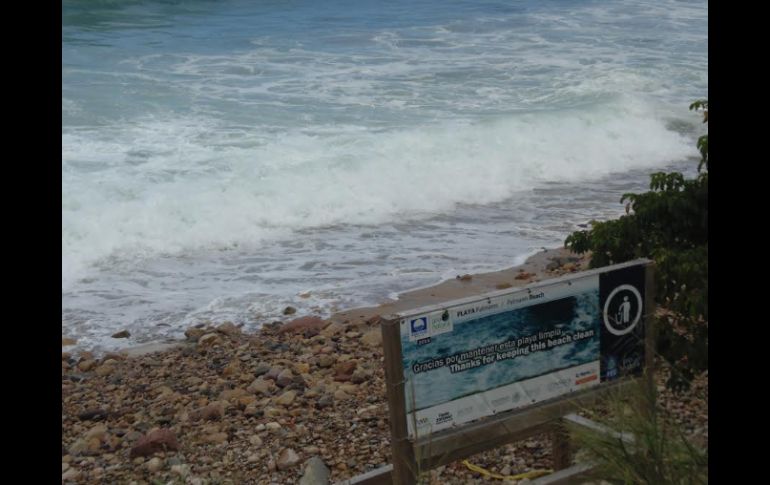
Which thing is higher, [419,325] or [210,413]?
[419,325]

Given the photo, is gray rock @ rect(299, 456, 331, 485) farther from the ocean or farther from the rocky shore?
the ocean

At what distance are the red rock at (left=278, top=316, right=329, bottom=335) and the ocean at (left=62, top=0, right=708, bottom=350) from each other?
52 centimetres

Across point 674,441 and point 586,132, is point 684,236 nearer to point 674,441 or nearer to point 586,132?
point 674,441

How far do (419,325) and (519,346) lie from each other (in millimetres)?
602

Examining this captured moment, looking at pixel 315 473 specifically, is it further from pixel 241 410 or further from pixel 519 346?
pixel 519 346

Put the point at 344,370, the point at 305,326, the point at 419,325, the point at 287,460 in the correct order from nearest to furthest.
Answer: the point at 419,325
the point at 287,460
the point at 344,370
the point at 305,326

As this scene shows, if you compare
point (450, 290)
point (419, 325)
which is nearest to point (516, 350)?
point (419, 325)

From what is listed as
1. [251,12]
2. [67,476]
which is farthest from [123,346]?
[251,12]

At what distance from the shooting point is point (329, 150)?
54.6 ft

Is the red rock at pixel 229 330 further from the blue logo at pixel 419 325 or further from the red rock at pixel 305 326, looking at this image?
the blue logo at pixel 419 325

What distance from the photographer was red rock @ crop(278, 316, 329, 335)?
9.23m

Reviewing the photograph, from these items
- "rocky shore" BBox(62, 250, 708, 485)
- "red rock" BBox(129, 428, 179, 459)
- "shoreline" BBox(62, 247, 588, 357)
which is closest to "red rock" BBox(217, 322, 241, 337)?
"rocky shore" BBox(62, 250, 708, 485)

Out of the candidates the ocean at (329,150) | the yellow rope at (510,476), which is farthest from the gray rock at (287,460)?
the ocean at (329,150)

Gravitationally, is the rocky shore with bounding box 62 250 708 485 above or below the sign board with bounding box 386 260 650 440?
below
